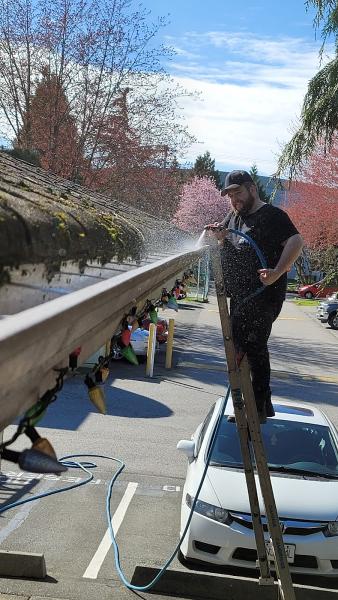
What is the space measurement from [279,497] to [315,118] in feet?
32.2

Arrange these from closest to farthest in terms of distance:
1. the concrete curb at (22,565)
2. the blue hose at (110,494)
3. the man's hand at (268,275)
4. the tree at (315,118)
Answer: the man's hand at (268,275)
the blue hose at (110,494)
the concrete curb at (22,565)
the tree at (315,118)

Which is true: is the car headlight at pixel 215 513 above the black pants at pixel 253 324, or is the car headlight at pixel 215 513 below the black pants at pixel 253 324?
below

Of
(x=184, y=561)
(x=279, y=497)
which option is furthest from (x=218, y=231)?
(x=184, y=561)

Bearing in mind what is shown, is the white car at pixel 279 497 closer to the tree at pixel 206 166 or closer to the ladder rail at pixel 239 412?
the ladder rail at pixel 239 412

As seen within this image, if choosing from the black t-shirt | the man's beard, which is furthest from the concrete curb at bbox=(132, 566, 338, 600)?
the man's beard

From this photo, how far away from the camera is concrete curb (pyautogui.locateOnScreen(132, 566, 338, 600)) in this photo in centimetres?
695

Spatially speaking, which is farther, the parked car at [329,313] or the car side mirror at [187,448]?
the parked car at [329,313]

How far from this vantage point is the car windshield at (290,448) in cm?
886

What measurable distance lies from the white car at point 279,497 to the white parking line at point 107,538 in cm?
90

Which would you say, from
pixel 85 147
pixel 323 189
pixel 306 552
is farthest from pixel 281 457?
pixel 323 189

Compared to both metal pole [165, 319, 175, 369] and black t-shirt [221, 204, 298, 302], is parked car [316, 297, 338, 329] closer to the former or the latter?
metal pole [165, 319, 175, 369]

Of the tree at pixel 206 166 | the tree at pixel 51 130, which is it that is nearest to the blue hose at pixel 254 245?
the tree at pixel 51 130

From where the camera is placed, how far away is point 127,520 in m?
10.2

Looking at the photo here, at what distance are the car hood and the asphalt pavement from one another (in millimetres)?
671
